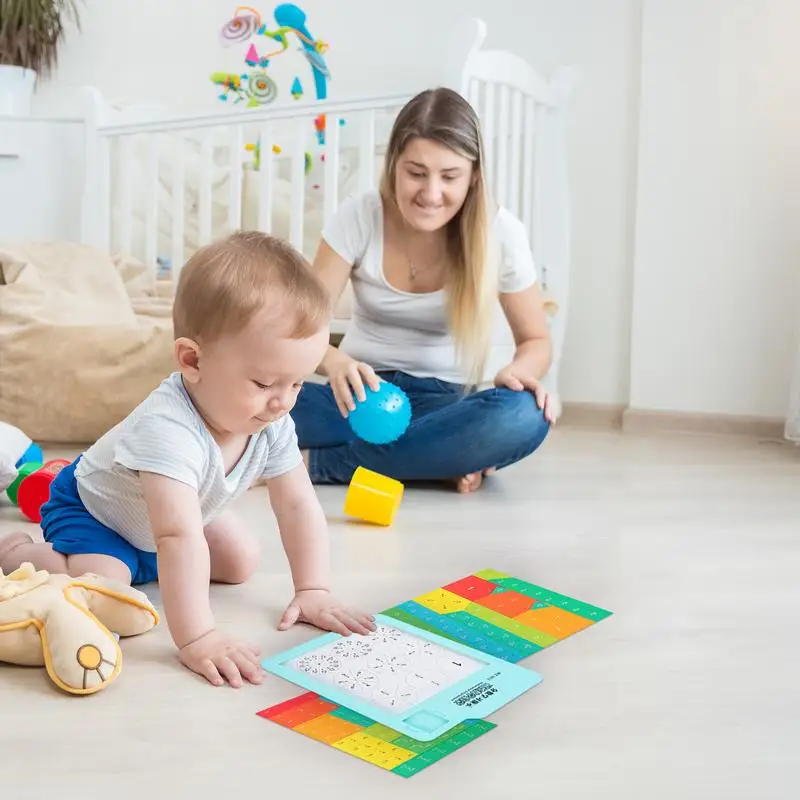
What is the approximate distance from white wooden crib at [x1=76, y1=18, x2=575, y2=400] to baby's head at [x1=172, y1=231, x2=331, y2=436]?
1.12 metres

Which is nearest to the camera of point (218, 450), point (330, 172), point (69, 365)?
point (218, 450)

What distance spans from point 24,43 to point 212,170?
2.45ft

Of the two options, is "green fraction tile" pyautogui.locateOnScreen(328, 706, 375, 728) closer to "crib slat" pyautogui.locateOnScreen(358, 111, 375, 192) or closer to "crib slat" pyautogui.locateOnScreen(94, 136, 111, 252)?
"crib slat" pyautogui.locateOnScreen(358, 111, 375, 192)

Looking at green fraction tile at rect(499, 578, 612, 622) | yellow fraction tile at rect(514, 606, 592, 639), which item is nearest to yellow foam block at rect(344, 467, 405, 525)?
green fraction tile at rect(499, 578, 612, 622)

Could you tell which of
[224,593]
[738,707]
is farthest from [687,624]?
[224,593]

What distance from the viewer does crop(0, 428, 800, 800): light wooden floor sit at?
76 cm

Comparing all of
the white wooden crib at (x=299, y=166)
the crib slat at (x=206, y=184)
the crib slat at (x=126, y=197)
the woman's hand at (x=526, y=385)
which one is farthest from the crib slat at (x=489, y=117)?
the crib slat at (x=126, y=197)

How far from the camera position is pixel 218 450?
3.33 ft

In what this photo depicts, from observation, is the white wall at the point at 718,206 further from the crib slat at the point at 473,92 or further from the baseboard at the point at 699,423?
the crib slat at the point at 473,92

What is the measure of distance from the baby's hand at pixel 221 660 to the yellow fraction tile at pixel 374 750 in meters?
0.14

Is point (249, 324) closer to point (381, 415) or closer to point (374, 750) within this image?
point (374, 750)

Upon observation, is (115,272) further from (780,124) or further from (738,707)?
(738,707)

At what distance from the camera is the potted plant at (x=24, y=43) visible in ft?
8.79

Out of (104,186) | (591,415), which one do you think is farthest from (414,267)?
(104,186)
